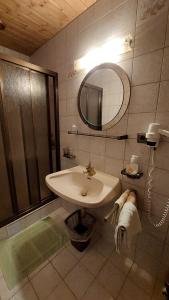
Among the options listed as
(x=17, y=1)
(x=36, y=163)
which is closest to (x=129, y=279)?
(x=36, y=163)

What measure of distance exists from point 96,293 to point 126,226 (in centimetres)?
74

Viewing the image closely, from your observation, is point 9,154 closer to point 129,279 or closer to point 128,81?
point 128,81

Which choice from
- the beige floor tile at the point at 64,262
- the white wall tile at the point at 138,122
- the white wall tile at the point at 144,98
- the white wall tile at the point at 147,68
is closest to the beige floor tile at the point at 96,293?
the beige floor tile at the point at 64,262

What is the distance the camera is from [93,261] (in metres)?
1.26

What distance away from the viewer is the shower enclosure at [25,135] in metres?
1.35

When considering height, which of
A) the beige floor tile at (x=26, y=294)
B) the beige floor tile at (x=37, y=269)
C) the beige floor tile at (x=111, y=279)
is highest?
the beige floor tile at (x=37, y=269)

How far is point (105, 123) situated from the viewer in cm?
121

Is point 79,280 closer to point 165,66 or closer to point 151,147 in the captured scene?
point 151,147

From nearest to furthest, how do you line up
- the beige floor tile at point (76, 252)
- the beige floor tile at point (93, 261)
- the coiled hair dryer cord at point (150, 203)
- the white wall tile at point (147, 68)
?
the white wall tile at point (147, 68) < the coiled hair dryer cord at point (150, 203) < the beige floor tile at point (93, 261) < the beige floor tile at point (76, 252)

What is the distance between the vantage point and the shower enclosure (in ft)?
4.43

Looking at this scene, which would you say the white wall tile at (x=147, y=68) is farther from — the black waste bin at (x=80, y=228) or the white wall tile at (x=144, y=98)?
the black waste bin at (x=80, y=228)

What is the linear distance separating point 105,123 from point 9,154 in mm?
1048

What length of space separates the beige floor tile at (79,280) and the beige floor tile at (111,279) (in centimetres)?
9

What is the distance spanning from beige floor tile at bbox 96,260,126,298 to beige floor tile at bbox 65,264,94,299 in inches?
3.7
